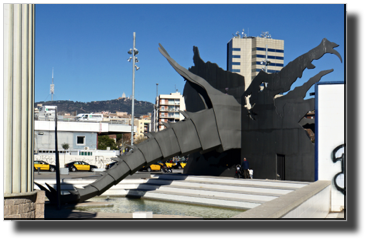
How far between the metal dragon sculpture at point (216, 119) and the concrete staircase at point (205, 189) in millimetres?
1951

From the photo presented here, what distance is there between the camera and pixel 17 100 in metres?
7.99

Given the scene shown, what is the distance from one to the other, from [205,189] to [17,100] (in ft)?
40.0

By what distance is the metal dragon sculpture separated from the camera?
56.0 ft

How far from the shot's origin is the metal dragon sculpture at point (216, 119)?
672 inches

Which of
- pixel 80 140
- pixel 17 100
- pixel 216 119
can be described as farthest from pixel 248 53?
pixel 17 100

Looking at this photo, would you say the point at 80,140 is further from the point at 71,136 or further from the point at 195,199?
the point at 195,199


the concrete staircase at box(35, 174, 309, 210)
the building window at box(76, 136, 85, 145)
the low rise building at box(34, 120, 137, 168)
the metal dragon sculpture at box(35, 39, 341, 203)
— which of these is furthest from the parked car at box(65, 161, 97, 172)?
the metal dragon sculpture at box(35, 39, 341, 203)

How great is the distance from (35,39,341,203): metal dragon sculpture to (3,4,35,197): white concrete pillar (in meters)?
8.36

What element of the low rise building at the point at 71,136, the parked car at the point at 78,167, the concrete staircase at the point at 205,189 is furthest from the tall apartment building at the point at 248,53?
the concrete staircase at the point at 205,189

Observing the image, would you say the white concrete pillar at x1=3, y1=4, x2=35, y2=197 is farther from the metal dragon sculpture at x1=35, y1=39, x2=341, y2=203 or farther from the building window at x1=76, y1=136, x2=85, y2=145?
the building window at x1=76, y1=136, x2=85, y2=145

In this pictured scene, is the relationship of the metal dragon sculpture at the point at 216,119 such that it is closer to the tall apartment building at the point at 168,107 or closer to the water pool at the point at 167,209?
the water pool at the point at 167,209
